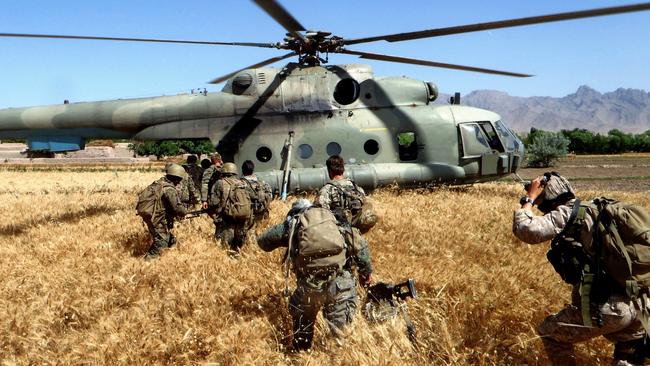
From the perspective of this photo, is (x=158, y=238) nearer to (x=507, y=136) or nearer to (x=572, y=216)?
(x=572, y=216)

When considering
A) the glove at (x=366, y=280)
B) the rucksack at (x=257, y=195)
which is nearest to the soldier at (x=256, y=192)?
the rucksack at (x=257, y=195)

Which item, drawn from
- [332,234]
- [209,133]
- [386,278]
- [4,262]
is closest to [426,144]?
[209,133]

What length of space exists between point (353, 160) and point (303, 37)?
3.18 m

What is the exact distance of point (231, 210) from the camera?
6883 millimetres

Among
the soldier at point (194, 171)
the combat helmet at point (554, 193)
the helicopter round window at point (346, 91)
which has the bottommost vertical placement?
the soldier at point (194, 171)

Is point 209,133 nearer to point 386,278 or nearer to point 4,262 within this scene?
point 4,262

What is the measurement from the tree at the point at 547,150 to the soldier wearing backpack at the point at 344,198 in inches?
1356

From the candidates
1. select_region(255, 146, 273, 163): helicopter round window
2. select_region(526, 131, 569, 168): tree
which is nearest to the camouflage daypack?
select_region(255, 146, 273, 163): helicopter round window

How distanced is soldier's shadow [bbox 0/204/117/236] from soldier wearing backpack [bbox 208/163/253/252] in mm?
4046

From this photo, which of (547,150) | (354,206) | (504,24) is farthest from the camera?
(547,150)

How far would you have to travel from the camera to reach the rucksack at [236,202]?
6.89 m

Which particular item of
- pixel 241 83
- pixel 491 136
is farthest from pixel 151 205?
pixel 491 136

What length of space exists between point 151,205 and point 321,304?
4082 mm

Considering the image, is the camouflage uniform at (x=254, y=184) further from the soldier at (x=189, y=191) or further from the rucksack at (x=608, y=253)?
the rucksack at (x=608, y=253)
